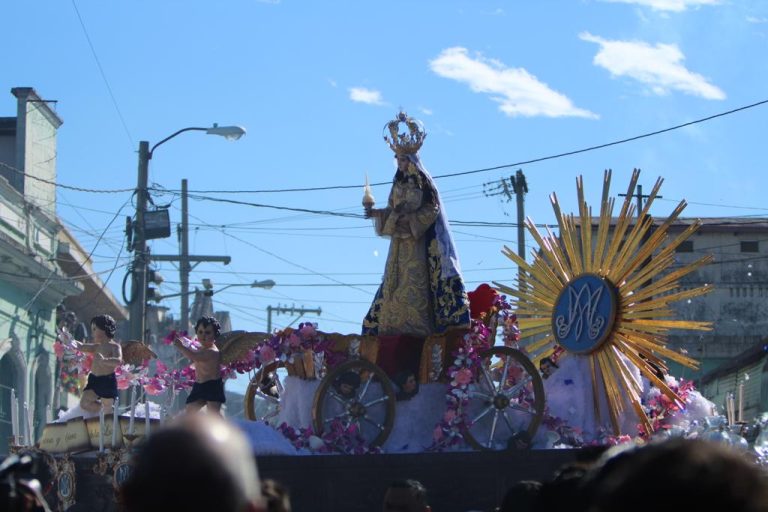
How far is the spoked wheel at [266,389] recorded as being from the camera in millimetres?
10906

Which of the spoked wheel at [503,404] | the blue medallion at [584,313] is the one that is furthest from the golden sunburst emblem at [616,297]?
the spoked wheel at [503,404]

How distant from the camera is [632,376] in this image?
11.0 m

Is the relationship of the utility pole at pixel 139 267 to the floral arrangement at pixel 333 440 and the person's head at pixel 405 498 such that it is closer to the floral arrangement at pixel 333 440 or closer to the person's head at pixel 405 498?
the floral arrangement at pixel 333 440

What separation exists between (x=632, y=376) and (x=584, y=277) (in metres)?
1.00

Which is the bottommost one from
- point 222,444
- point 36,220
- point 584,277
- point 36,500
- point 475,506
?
point 475,506

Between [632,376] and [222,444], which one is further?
[632,376]

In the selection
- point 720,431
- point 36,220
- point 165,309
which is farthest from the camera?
point 165,309

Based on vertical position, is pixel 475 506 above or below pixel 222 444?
below

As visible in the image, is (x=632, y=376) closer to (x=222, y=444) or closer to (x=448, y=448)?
(x=448, y=448)

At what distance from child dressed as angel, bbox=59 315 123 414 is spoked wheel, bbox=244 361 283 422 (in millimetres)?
1231

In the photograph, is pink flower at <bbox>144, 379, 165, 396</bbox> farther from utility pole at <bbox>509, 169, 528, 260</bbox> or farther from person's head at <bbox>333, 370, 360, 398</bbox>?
utility pole at <bbox>509, 169, 528, 260</bbox>

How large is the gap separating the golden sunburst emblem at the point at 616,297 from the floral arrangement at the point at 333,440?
84.4 inches

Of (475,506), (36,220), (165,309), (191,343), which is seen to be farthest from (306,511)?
(165,309)

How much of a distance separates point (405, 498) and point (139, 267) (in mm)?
11202
